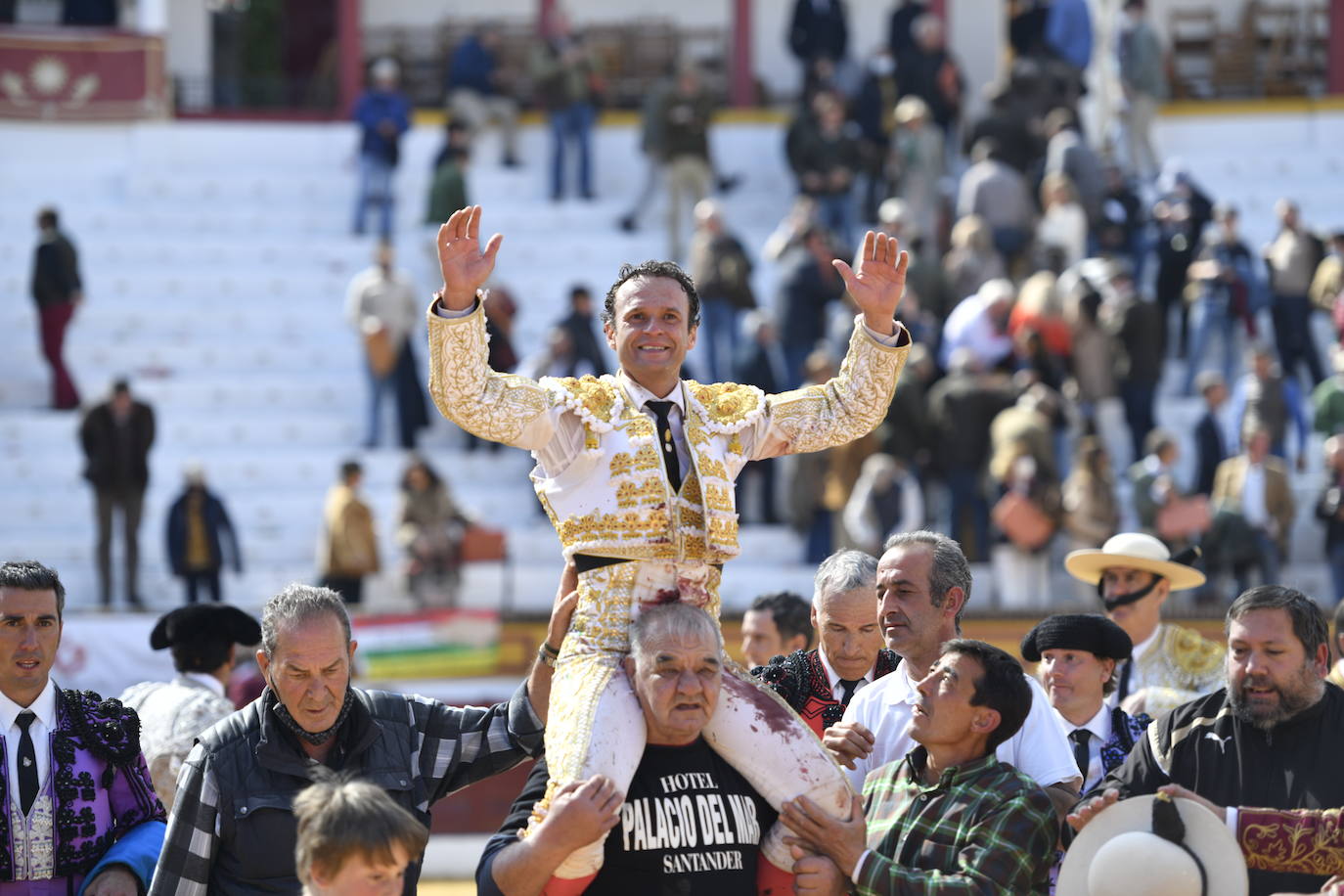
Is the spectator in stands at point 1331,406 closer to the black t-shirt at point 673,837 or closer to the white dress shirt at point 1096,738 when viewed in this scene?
the white dress shirt at point 1096,738

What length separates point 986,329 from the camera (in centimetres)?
1506

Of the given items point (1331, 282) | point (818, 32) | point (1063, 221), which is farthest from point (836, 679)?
point (818, 32)

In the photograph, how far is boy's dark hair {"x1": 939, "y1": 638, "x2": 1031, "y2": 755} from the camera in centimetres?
511

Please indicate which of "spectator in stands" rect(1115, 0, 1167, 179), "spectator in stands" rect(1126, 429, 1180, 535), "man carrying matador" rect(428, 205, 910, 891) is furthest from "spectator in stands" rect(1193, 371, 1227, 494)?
"man carrying matador" rect(428, 205, 910, 891)

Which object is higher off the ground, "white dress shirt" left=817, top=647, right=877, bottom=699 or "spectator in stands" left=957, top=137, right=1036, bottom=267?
"spectator in stands" left=957, top=137, right=1036, bottom=267

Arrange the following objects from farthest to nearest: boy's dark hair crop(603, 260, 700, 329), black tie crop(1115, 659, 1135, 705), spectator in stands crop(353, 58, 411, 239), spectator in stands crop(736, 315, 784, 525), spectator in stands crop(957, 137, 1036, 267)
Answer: spectator in stands crop(353, 58, 411, 239)
spectator in stands crop(957, 137, 1036, 267)
spectator in stands crop(736, 315, 784, 525)
black tie crop(1115, 659, 1135, 705)
boy's dark hair crop(603, 260, 700, 329)

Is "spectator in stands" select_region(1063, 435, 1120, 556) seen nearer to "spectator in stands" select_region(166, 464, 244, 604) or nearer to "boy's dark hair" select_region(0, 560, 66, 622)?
"spectator in stands" select_region(166, 464, 244, 604)

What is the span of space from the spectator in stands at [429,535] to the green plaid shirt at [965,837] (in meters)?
9.38

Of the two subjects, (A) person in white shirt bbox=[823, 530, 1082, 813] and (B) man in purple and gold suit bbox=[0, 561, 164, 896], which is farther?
(B) man in purple and gold suit bbox=[0, 561, 164, 896]

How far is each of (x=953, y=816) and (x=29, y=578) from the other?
2345mm

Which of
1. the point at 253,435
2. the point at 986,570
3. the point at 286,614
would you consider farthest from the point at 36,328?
the point at 286,614

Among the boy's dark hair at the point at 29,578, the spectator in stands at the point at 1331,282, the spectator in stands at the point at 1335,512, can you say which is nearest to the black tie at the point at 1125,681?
the boy's dark hair at the point at 29,578

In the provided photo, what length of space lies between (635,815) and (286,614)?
90cm

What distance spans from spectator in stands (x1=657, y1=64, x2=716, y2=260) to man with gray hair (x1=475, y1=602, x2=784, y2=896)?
14.0 metres
